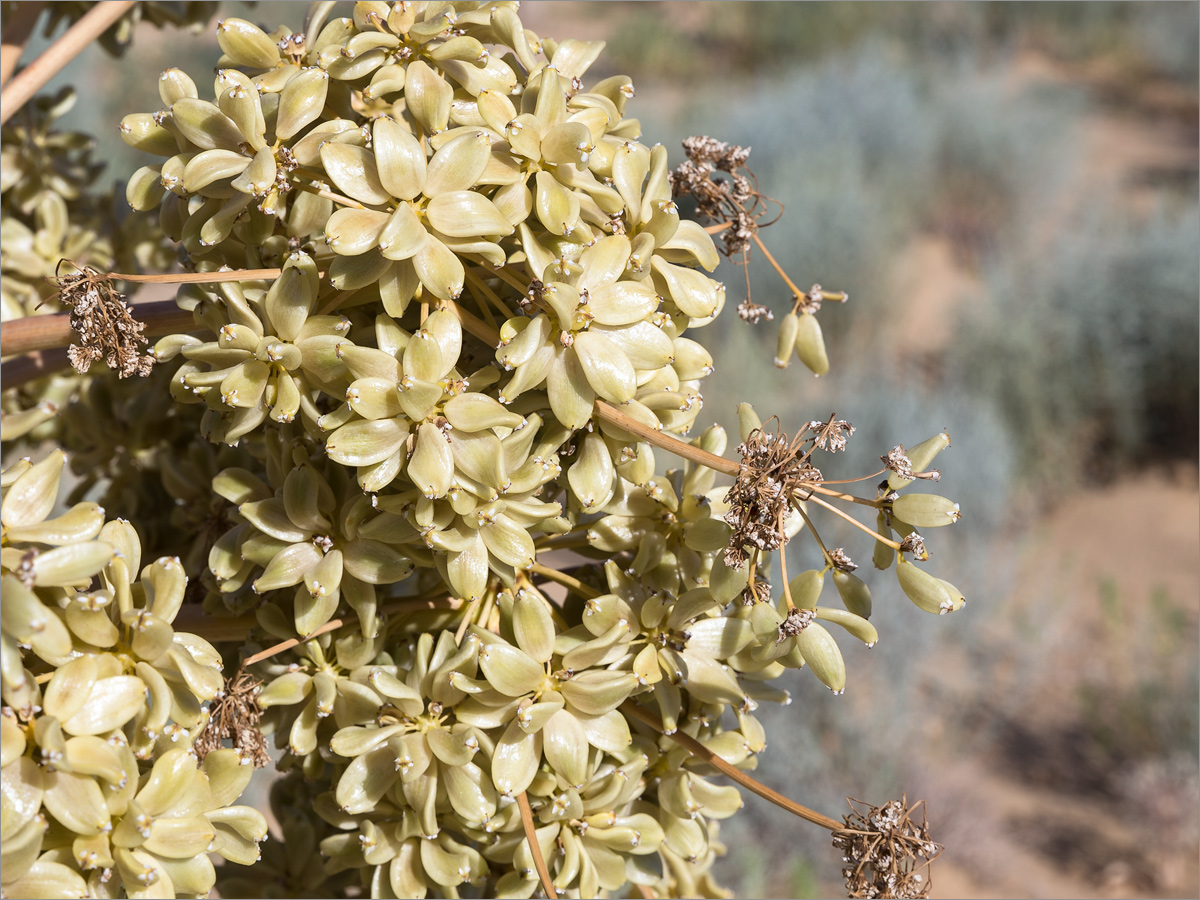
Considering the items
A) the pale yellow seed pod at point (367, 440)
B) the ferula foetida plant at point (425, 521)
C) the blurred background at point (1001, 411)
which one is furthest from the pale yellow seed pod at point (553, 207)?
the blurred background at point (1001, 411)

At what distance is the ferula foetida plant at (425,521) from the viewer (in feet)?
1.26

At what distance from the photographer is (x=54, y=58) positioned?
0.55m

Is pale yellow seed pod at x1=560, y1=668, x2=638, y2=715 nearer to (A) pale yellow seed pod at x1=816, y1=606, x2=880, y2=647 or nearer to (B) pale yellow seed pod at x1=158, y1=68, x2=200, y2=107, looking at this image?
(A) pale yellow seed pod at x1=816, y1=606, x2=880, y2=647

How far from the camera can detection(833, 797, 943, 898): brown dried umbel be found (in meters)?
0.43

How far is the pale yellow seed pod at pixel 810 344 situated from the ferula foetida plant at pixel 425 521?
0.09m

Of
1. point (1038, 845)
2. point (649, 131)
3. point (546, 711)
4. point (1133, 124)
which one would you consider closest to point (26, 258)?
point (546, 711)

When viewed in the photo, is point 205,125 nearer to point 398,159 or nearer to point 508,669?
point 398,159

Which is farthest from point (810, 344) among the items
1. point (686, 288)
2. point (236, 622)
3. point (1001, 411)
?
point (1001, 411)

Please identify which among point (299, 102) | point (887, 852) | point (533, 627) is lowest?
point (887, 852)

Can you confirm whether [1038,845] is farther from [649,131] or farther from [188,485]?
[649,131]

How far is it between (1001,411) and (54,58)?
3.05m

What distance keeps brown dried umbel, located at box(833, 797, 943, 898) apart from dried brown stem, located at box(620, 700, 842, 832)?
0.05 feet

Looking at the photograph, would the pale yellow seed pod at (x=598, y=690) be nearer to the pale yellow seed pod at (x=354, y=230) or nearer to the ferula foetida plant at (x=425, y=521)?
the ferula foetida plant at (x=425, y=521)

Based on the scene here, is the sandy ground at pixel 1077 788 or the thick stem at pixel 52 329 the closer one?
the thick stem at pixel 52 329
